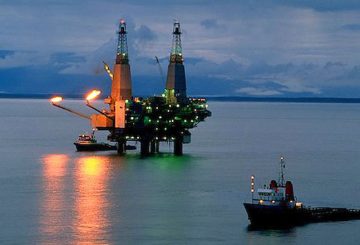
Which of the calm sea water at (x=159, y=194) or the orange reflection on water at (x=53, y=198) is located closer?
the calm sea water at (x=159, y=194)

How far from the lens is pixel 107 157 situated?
141000 mm

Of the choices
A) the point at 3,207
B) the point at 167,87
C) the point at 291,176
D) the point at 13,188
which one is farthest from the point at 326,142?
the point at 3,207

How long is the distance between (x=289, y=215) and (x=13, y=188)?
35138mm

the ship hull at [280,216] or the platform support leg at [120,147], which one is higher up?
the platform support leg at [120,147]

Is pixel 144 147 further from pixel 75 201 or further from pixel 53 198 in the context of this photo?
pixel 75 201

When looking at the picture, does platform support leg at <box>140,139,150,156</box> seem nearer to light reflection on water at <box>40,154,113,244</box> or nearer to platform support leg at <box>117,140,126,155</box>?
platform support leg at <box>117,140,126,155</box>

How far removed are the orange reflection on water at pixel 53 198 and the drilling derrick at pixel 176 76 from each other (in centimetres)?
1651

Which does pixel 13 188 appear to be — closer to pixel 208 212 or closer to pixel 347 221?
pixel 208 212

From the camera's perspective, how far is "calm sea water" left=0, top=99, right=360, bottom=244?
259 feet

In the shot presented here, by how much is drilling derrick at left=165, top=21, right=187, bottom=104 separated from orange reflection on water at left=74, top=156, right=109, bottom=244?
546 inches

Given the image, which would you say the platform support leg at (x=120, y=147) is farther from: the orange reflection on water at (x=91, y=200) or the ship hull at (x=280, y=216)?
the ship hull at (x=280, y=216)

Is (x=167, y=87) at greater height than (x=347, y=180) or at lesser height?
greater

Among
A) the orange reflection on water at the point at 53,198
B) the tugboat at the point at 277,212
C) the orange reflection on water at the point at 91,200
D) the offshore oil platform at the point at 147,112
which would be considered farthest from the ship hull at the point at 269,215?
the offshore oil platform at the point at 147,112

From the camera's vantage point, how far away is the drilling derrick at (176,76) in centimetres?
14412
